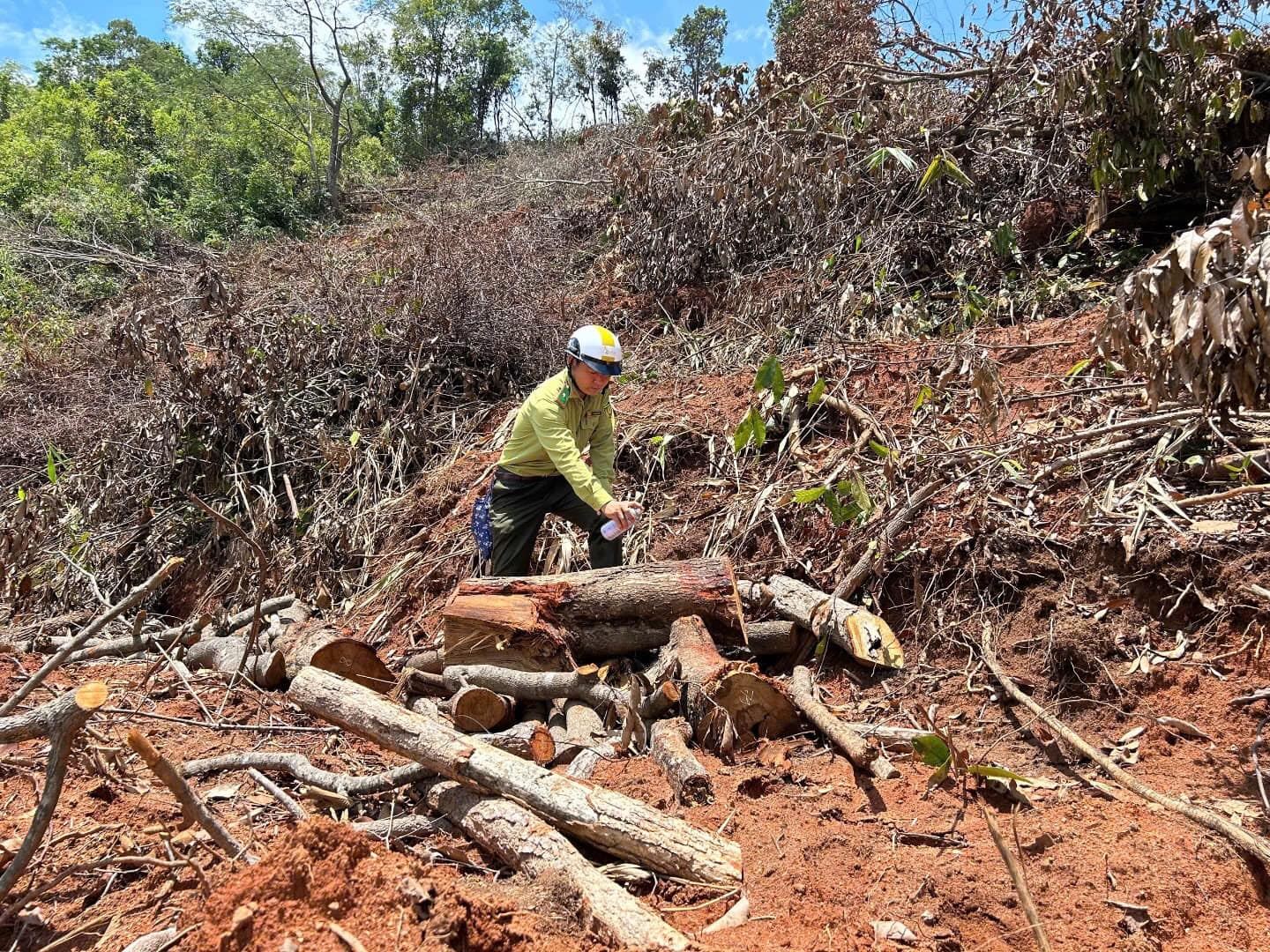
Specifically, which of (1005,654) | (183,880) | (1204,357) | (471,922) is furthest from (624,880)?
(1204,357)

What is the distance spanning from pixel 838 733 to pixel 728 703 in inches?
18.6

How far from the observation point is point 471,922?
2.00 meters

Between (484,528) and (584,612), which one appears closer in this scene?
(584,612)

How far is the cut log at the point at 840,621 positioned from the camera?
377 centimetres

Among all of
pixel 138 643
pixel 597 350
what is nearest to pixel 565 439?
pixel 597 350

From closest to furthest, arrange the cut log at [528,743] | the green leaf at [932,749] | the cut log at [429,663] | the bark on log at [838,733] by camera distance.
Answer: the green leaf at [932,749] → the bark on log at [838,733] → the cut log at [528,743] → the cut log at [429,663]

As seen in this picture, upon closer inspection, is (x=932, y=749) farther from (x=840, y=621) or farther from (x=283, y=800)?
(x=283, y=800)

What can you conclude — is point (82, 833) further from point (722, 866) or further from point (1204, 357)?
point (1204, 357)

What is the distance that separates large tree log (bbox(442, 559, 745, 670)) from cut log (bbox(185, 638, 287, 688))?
3.49 feet

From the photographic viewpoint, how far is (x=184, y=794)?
2328 millimetres

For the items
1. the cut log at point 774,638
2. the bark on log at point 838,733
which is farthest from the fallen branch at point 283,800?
the cut log at point 774,638

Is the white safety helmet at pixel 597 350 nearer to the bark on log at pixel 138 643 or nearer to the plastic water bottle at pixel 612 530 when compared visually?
the plastic water bottle at pixel 612 530

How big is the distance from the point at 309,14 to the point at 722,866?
1956cm

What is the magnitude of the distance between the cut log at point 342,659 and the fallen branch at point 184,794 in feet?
5.14
